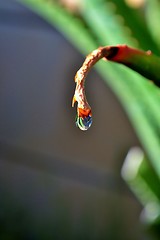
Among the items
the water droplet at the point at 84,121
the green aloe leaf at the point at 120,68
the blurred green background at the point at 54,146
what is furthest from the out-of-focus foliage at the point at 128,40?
the blurred green background at the point at 54,146

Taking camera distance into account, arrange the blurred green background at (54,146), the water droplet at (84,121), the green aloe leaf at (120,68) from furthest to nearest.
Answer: the blurred green background at (54,146), the green aloe leaf at (120,68), the water droplet at (84,121)

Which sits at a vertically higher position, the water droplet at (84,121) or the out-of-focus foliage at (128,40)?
the out-of-focus foliage at (128,40)

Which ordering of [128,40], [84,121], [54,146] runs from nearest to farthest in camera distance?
1. [84,121]
2. [128,40]
3. [54,146]

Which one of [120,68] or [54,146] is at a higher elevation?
[54,146]

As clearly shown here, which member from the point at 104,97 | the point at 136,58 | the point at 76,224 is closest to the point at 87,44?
the point at 136,58

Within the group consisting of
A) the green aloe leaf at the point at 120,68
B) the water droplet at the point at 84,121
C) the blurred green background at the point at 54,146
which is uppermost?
the blurred green background at the point at 54,146

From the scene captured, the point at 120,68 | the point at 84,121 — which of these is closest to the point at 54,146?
the point at 120,68

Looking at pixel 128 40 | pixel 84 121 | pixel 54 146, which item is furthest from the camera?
pixel 54 146

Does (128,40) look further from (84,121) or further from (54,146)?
(54,146)

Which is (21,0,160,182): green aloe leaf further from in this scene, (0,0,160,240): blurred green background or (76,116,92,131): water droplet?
(0,0,160,240): blurred green background

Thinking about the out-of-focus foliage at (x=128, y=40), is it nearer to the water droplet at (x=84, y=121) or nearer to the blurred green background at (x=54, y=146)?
the water droplet at (x=84, y=121)

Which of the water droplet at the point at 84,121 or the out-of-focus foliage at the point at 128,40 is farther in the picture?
the out-of-focus foliage at the point at 128,40

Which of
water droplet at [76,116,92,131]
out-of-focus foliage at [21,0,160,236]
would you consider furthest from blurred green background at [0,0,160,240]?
water droplet at [76,116,92,131]
